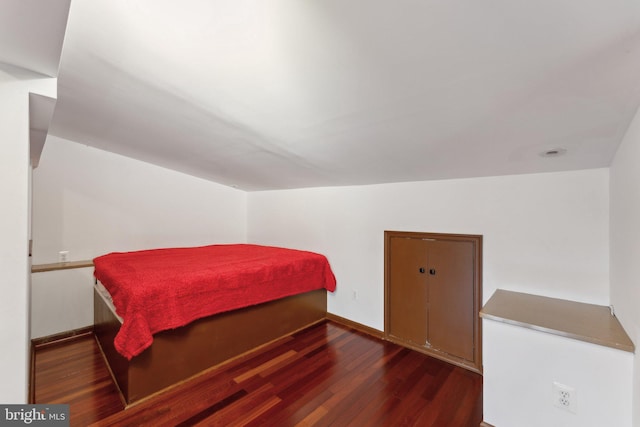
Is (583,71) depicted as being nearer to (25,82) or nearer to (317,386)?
(25,82)

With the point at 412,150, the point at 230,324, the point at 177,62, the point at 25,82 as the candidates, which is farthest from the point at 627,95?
the point at 230,324

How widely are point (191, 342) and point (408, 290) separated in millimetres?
2232

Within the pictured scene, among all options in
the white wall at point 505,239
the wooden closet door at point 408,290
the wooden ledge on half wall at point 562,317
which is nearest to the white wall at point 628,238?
the wooden ledge on half wall at point 562,317

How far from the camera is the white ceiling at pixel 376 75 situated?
960 millimetres

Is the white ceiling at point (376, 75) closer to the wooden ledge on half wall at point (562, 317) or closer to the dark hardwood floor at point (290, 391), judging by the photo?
the wooden ledge on half wall at point (562, 317)

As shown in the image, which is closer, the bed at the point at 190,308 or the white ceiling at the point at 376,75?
the white ceiling at the point at 376,75

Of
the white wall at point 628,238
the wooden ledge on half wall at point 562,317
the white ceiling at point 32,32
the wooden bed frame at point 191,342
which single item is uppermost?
the white ceiling at point 32,32

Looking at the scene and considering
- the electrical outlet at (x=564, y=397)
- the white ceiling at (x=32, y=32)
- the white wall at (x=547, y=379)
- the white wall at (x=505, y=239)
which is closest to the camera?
the white ceiling at (x=32, y=32)

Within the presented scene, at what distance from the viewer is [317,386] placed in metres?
2.25

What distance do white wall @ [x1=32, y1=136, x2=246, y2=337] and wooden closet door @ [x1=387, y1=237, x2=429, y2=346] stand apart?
131 inches

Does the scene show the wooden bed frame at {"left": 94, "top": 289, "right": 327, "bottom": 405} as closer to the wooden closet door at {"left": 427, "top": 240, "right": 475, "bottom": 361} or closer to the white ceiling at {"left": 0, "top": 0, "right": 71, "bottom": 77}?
the wooden closet door at {"left": 427, "top": 240, "right": 475, "bottom": 361}

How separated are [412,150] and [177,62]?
168cm

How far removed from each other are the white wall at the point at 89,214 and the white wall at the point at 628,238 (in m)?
4.82

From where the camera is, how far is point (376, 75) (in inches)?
51.6
